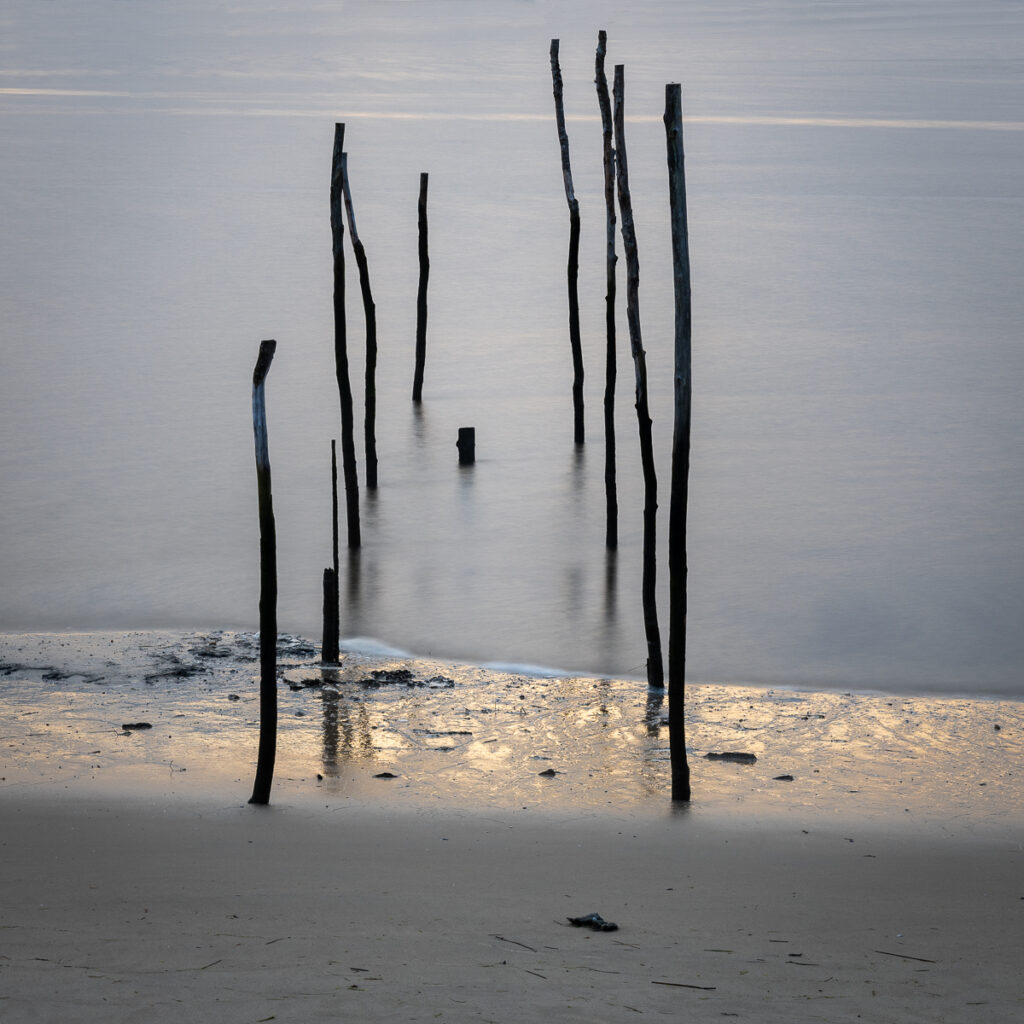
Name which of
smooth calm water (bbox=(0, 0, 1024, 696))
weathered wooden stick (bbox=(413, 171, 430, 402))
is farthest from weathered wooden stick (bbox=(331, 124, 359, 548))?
weathered wooden stick (bbox=(413, 171, 430, 402))

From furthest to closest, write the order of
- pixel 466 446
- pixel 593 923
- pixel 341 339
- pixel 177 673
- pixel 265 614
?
1. pixel 466 446
2. pixel 341 339
3. pixel 177 673
4. pixel 265 614
5. pixel 593 923

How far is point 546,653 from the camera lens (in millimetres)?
10195

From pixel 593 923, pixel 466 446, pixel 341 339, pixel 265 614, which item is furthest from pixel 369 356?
pixel 593 923

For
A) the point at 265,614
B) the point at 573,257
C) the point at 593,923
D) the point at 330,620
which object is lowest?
the point at 593,923

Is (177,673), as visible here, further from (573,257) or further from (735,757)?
(573,257)

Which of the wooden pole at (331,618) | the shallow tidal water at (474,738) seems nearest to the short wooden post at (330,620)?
the wooden pole at (331,618)

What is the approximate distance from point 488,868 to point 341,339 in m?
6.12

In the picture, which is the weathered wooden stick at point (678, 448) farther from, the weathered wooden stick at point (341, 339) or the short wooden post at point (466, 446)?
the short wooden post at point (466, 446)

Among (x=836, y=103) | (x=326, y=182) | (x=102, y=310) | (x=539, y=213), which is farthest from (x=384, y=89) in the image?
(x=102, y=310)

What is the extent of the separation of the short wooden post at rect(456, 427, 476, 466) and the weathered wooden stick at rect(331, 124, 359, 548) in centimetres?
330

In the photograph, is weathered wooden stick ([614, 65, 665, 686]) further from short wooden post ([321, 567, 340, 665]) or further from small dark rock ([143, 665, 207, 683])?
small dark rock ([143, 665, 207, 683])

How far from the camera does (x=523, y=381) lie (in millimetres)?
19562

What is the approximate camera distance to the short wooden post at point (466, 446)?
1530 cm

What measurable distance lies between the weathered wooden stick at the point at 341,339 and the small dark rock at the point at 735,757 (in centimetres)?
484
